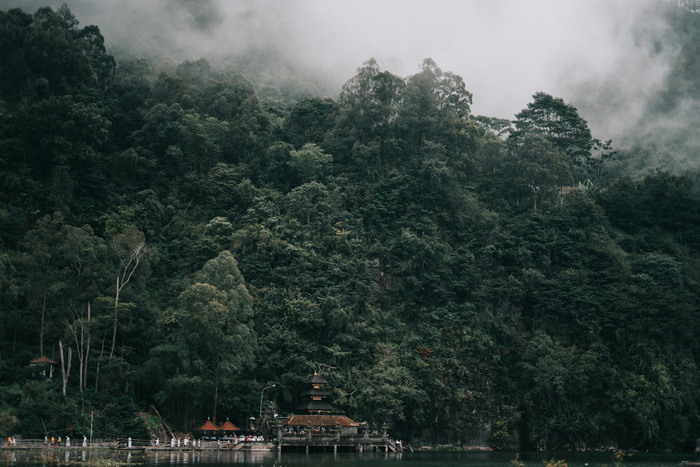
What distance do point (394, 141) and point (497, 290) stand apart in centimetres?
2036

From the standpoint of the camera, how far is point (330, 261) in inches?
Answer: 2714

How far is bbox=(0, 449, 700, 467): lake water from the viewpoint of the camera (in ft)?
129

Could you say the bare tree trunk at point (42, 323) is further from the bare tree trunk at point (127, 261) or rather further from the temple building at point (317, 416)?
the temple building at point (317, 416)

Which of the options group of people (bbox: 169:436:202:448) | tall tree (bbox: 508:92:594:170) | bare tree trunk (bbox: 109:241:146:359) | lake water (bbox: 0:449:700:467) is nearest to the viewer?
lake water (bbox: 0:449:700:467)

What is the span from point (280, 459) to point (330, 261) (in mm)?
24028

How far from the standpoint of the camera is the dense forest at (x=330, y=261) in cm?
5722

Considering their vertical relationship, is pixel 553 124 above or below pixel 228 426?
above

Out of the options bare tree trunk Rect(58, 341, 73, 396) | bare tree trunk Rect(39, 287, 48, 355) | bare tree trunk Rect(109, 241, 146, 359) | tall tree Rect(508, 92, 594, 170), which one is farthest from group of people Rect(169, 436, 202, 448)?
tall tree Rect(508, 92, 594, 170)

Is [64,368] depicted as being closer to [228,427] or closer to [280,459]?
[228,427]

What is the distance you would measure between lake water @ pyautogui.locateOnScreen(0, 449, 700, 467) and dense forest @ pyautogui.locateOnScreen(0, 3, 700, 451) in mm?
5270

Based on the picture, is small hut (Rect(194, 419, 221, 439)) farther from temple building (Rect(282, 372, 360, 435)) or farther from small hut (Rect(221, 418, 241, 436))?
temple building (Rect(282, 372, 360, 435))

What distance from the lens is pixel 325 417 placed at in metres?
57.6

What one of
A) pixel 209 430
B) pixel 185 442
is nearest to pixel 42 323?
pixel 185 442

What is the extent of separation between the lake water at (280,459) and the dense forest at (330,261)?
5270mm
